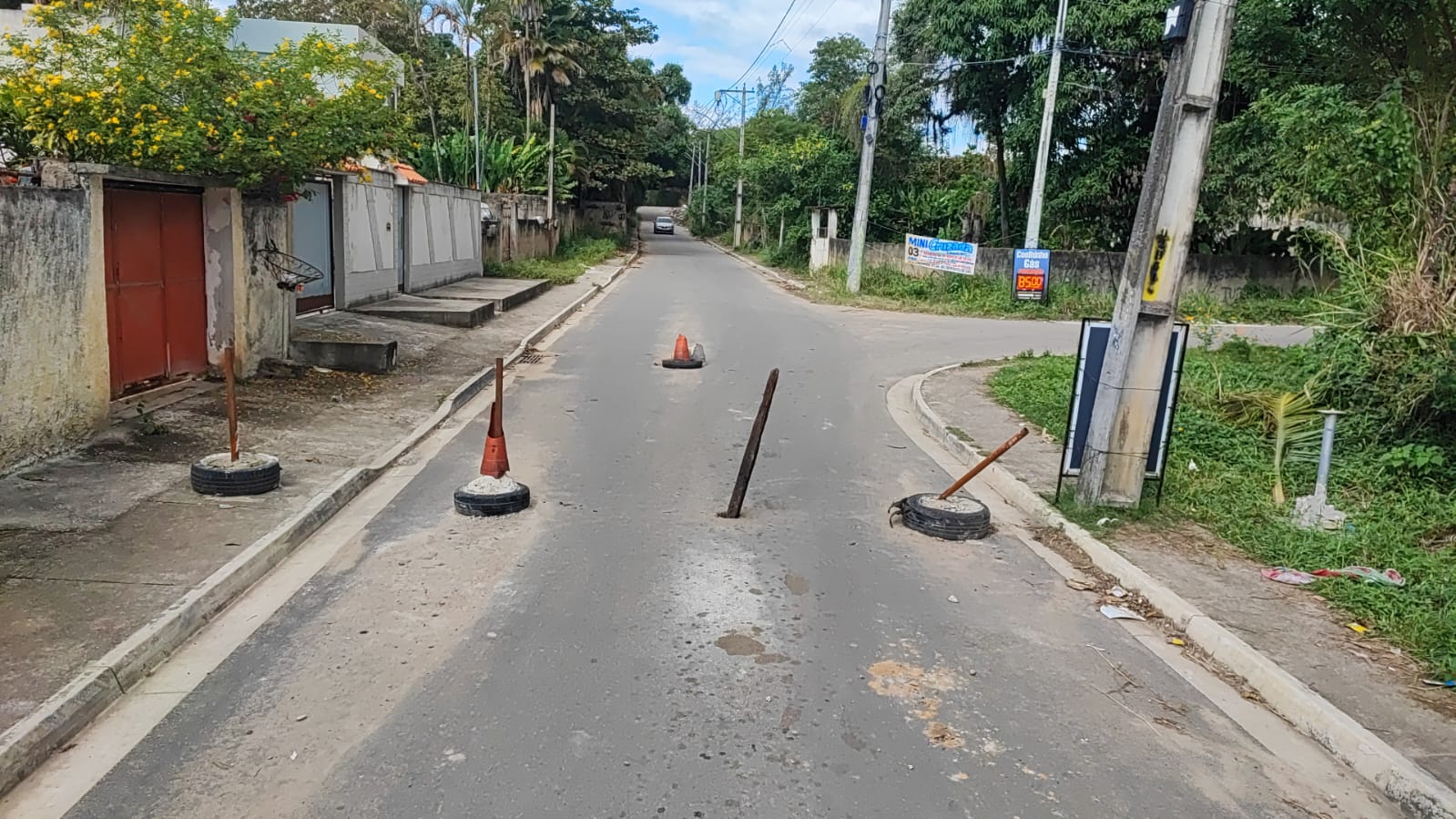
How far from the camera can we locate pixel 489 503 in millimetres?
7184

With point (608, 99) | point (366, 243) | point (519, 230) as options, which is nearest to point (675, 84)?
point (608, 99)

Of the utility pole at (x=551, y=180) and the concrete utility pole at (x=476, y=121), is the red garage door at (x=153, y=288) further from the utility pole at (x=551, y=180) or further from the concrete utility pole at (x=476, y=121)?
the utility pole at (x=551, y=180)

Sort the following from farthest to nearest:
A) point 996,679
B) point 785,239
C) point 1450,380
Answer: point 785,239 → point 1450,380 → point 996,679

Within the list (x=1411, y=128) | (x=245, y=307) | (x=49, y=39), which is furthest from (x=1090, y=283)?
(x=49, y=39)

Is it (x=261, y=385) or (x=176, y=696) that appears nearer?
(x=176, y=696)

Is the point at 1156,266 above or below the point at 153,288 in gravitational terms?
above

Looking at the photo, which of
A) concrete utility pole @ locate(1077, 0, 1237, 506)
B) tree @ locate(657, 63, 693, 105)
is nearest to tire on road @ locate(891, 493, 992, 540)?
concrete utility pole @ locate(1077, 0, 1237, 506)

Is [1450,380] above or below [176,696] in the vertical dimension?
above

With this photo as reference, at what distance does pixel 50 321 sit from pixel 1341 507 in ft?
34.3

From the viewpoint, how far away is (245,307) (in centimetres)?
1112

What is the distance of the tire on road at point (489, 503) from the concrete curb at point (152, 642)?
3.16 ft

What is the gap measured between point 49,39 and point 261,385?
408 centimetres

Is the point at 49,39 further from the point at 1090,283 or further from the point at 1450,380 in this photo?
the point at 1090,283

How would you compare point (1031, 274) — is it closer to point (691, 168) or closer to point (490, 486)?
point (490, 486)
